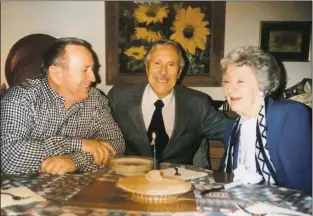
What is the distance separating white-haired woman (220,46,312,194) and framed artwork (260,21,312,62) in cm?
4

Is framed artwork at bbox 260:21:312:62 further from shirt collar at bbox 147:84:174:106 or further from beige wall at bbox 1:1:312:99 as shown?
shirt collar at bbox 147:84:174:106

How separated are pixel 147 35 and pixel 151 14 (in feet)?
0.22

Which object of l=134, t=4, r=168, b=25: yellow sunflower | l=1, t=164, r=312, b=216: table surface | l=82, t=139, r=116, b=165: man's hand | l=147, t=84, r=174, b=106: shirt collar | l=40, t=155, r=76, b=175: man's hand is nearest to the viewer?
l=1, t=164, r=312, b=216: table surface

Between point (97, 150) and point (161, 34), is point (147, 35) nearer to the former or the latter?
point (161, 34)

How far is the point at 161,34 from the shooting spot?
107cm

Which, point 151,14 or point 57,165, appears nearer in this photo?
point 57,165

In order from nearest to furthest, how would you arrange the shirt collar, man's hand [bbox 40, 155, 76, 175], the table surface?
1. the table surface
2. man's hand [bbox 40, 155, 76, 175]
3. the shirt collar

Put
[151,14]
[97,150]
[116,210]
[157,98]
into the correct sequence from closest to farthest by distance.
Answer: [116,210] → [97,150] → [151,14] → [157,98]

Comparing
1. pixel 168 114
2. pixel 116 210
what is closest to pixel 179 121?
pixel 168 114

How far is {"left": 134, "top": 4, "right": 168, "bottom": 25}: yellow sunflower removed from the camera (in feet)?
3.40

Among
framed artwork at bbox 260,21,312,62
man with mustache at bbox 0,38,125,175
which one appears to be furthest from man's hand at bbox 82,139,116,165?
framed artwork at bbox 260,21,312,62

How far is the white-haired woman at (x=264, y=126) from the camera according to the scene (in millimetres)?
948

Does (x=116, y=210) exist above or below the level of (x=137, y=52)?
below

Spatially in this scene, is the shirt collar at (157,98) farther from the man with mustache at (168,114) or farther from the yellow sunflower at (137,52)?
the yellow sunflower at (137,52)
